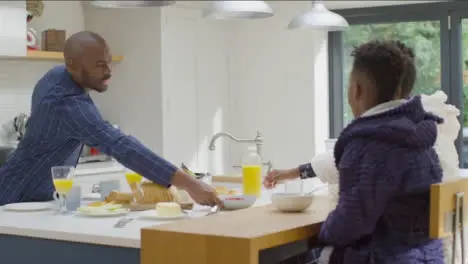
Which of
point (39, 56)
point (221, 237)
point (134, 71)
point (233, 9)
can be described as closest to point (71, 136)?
point (221, 237)

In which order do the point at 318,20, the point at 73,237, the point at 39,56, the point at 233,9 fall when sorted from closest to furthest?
the point at 73,237 → the point at 233,9 → the point at 318,20 → the point at 39,56

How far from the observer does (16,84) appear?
20.1 ft

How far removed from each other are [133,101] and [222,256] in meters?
4.35

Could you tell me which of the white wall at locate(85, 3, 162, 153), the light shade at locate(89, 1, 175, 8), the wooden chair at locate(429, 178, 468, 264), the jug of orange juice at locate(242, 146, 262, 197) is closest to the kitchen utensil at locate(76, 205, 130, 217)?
the jug of orange juice at locate(242, 146, 262, 197)

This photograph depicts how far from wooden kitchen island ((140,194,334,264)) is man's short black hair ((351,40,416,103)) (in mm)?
444

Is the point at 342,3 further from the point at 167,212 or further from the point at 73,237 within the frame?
the point at 73,237

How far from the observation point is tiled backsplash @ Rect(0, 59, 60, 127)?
6035mm

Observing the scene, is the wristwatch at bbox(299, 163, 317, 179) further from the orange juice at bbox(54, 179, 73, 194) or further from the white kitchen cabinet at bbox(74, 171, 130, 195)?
the white kitchen cabinet at bbox(74, 171, 130, 195)

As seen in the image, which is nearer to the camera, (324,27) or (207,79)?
(324,27)

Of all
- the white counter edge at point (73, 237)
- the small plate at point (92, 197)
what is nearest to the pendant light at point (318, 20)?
the small plate at point (92, 197)

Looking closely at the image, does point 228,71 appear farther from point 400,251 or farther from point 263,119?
point 400,251

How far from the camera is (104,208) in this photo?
3.02m

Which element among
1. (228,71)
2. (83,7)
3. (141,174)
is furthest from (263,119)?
(141,174)

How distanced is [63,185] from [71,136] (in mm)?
231
